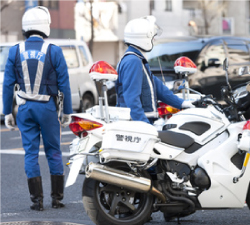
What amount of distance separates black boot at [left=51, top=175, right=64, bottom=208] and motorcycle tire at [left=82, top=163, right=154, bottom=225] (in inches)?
59.6

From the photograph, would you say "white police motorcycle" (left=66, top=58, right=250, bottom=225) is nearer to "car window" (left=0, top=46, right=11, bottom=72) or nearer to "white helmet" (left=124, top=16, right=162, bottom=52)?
"white helmet" (left=124, top=16, right=162, bottom=52)

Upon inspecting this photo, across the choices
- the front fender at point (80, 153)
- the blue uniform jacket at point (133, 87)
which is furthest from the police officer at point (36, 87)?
the front fender at point (80, 153)

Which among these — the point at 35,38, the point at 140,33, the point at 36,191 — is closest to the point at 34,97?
the point at 35,38

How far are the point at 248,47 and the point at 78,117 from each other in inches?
357

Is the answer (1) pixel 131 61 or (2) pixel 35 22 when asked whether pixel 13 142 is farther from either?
(1) pixel 131 61

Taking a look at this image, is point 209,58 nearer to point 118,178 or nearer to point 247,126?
point 247,126

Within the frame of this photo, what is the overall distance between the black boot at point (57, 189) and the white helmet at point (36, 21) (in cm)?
141

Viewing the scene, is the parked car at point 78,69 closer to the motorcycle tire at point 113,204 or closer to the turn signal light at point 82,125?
the turn signal light at point 82,125

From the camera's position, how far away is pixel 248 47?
1368 centimetres

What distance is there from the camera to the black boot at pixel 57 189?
6.65 m

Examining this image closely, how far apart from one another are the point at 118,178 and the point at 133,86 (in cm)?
102

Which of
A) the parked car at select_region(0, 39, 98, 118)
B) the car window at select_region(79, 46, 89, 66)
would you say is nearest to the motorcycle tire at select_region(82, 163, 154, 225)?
the parked car at select_region(0, 39, 98, 118)

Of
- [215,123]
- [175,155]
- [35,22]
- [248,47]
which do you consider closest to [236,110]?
[215,123]

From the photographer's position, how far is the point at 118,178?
16.4 feet
